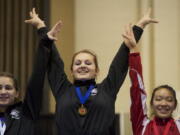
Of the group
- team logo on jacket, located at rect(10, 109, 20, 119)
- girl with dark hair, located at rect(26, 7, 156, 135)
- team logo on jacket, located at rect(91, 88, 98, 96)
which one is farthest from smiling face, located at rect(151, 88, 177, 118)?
team logo on jacket, located at rect(10, 109, 20, 119)

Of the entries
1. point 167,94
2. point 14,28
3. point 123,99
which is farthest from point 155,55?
point 14,28

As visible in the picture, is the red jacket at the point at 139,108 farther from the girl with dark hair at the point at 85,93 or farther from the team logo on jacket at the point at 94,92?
the team logo on jacket at the point at 94,92

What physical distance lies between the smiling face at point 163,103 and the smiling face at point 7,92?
36.2 inches

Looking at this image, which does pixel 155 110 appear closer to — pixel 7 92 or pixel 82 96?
pixel 82 96

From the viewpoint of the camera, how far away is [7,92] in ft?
7.43

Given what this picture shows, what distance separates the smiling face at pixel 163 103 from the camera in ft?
7.80

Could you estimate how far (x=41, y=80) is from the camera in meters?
2.19

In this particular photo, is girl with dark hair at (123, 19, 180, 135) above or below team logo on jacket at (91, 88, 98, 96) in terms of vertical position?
below

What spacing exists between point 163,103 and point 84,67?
0.59 meters

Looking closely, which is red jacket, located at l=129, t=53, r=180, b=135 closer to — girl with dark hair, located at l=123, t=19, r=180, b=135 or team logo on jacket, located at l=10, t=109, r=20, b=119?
girl with dark hair, located at l=123, t=19, r=180, b=135

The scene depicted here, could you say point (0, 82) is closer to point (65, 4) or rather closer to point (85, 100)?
point (85, 100)

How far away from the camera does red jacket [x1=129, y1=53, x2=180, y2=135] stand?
7.33ft

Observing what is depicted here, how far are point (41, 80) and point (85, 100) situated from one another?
0.97 ft

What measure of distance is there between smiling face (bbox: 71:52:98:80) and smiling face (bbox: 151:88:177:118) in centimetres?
49
